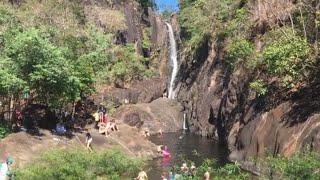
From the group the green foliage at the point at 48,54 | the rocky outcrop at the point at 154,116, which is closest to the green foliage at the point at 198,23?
the rocky outcrop at the point at 154,116

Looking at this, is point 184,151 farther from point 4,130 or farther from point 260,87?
point 4,130

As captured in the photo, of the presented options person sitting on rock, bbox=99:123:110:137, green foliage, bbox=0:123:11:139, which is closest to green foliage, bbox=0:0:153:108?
green foliage, bbox=0:123:11:139

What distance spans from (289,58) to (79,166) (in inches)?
640

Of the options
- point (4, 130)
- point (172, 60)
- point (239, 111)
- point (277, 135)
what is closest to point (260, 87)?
point (277, 135)

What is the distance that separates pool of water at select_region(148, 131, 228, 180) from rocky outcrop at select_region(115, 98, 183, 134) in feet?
6.05

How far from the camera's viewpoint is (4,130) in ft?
106

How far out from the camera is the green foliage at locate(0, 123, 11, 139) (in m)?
31.9

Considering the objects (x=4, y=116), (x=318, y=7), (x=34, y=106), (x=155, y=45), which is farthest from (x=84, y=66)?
(x=155, y=45)

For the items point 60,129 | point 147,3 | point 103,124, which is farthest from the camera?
point 147,3

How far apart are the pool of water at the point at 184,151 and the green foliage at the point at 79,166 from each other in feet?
39.0

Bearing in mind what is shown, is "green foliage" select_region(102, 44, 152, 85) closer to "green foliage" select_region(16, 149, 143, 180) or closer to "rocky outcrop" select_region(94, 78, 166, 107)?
"rocky outcrop" select_region(94, 78, 166, 107)

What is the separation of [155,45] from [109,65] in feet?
53.8

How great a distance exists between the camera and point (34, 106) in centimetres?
3741

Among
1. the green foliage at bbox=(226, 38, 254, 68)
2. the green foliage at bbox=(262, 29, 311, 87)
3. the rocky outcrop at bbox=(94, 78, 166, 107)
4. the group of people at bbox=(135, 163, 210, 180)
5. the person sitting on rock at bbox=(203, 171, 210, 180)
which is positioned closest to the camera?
the person sitting on rock at bbox=(203, 171, 210, 180)
